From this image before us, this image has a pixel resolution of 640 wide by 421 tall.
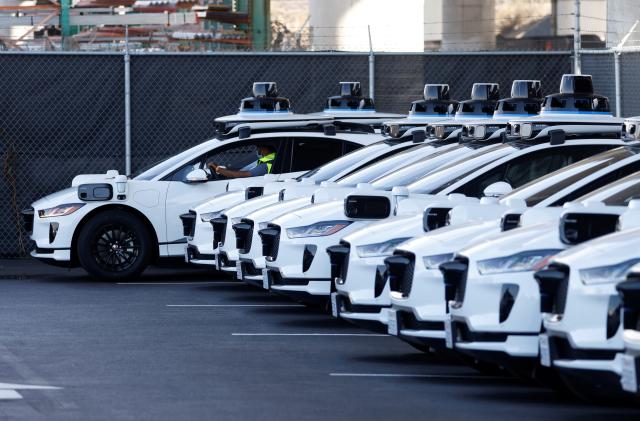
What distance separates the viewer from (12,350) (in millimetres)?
11031

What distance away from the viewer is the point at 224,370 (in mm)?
10023

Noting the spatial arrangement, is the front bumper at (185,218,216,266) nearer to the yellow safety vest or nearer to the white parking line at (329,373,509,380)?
the yellow safety vest

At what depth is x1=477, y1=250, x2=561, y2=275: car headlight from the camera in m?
8.32

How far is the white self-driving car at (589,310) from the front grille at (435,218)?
267cm

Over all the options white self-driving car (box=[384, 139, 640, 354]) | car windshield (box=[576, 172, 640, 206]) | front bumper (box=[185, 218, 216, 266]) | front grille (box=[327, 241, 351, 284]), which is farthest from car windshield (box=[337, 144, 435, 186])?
car windshield (box=[576, 172, 640, 206])

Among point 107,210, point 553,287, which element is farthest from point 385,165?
point 553,287

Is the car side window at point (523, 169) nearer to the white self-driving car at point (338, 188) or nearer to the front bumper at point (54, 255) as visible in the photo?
the white self-driving car at point (338, 188)

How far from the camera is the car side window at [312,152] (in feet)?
55.5

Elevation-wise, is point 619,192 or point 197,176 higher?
point 619,192

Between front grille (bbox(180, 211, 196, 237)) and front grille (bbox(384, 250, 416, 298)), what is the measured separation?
6.18m

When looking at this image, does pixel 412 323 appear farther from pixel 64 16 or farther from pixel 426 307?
pixel 64 16

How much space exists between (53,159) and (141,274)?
294 centimetres

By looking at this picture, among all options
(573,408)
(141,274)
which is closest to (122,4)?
(141,274)

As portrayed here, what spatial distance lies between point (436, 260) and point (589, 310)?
1.96m
